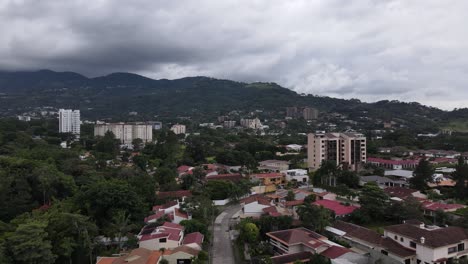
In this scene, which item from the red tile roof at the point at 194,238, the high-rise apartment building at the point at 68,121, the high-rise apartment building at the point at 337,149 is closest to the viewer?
the red tile roof at the point at 194,238

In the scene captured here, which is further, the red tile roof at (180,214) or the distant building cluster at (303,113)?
the distant building cluster at (303,113)

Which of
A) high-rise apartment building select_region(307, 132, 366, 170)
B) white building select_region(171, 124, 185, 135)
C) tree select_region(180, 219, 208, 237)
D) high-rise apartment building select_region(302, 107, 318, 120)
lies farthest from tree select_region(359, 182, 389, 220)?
high-rise apartment building select_region(302, 107, 318, 120)

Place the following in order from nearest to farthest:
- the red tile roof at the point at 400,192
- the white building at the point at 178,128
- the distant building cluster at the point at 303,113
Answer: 1. the red tile roof at the point at 400,192
2. the white building at the point at 178,128
3. the distant building cluster at the point at 303,113

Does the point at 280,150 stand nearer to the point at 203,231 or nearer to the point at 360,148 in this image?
the point at 360,148

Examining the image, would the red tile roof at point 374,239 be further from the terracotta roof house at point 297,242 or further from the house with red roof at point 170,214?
the house with red roof at point 170,214

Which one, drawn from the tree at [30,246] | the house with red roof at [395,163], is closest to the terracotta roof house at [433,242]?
the tree at [30,246]
